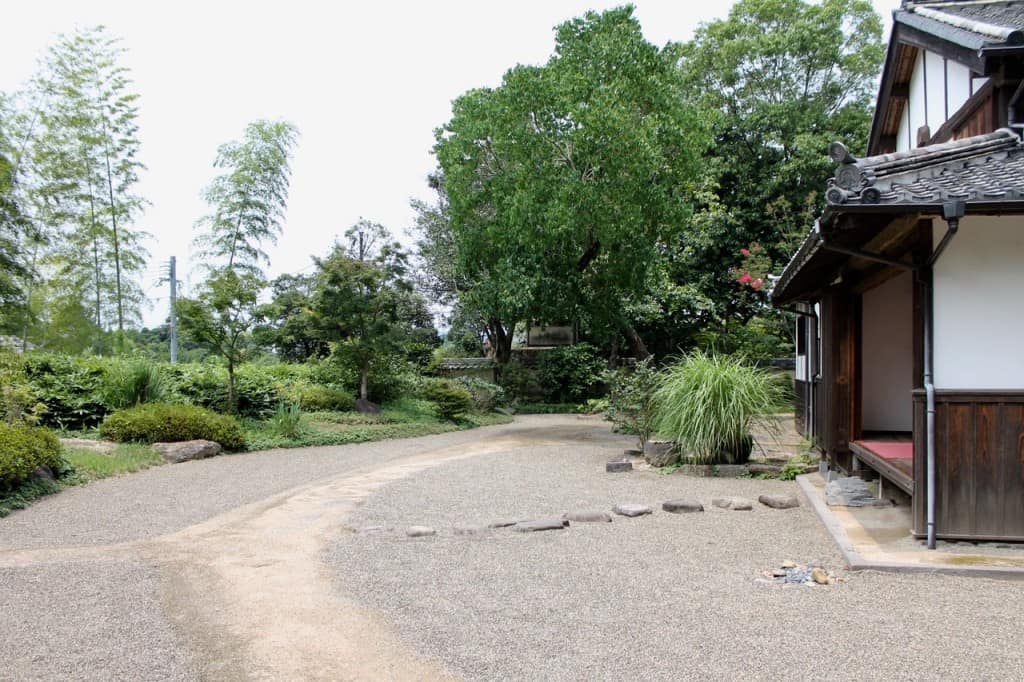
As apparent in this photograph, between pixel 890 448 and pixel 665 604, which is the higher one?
pixel 890 448

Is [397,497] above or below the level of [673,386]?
below

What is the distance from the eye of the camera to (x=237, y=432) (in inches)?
427

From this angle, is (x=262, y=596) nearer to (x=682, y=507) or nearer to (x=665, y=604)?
(x=665, y=604)

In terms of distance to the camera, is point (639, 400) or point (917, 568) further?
point (639, 400)

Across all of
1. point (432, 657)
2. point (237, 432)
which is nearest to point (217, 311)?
point (237, 432)

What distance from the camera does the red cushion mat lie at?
627 centimetres

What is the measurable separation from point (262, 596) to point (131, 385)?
826 centimetres

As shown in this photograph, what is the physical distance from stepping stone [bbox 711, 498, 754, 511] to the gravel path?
0.28ft

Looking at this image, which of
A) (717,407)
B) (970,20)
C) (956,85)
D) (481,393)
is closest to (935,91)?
(956,85)

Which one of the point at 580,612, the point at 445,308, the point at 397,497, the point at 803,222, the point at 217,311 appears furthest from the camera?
the point at 445,308

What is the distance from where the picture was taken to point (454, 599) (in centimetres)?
402

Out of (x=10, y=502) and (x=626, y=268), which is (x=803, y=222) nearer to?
(x=626, y=268)

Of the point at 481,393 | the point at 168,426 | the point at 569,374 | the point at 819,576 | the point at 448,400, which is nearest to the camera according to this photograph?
the point at 819,576

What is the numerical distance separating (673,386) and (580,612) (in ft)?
17.1
